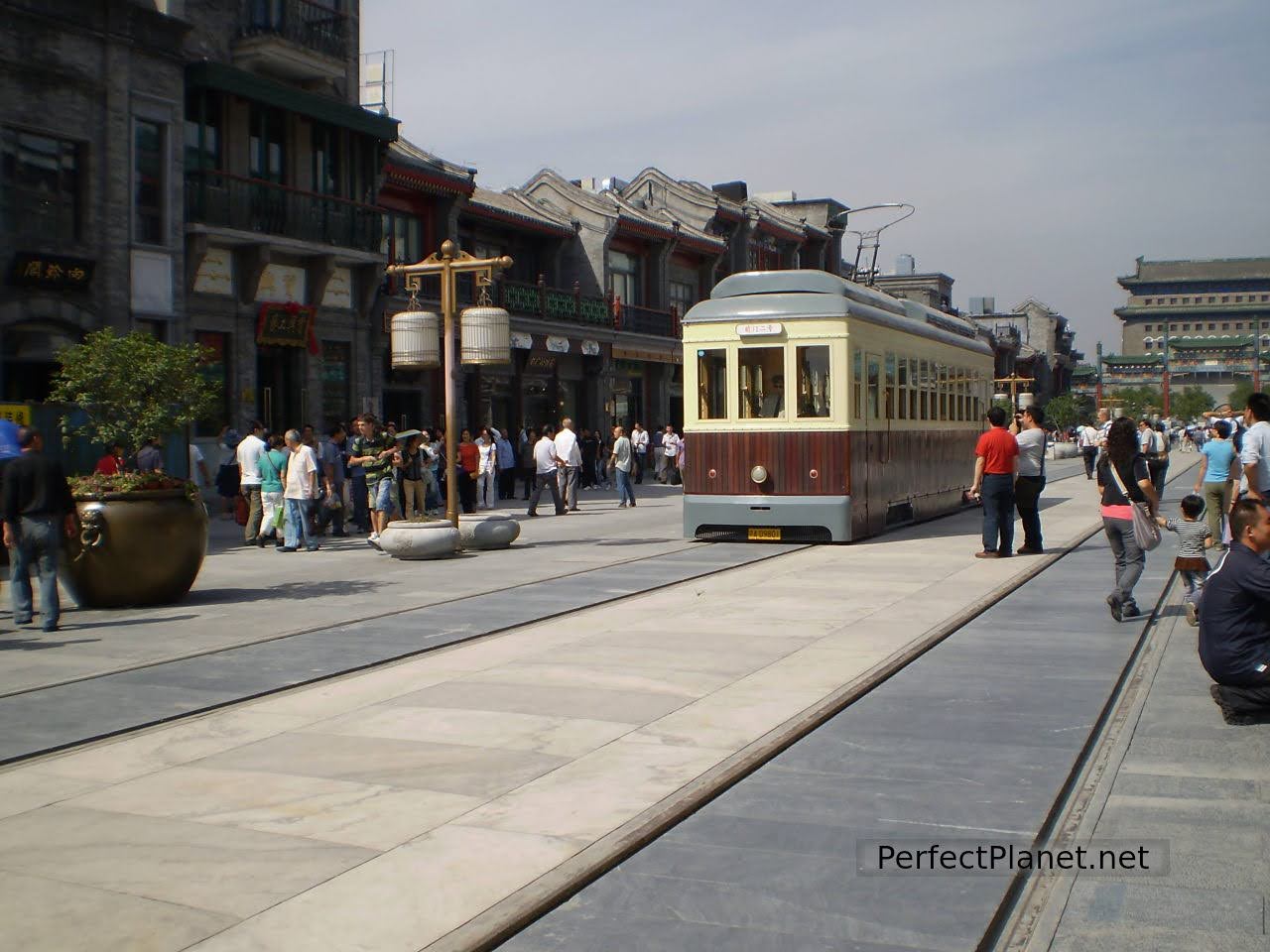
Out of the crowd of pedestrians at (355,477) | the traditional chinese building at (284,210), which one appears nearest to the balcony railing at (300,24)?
the traditional chinese building at (284,210)

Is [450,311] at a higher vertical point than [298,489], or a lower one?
higher

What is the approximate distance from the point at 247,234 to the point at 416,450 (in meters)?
8.58

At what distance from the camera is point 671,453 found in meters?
37.7

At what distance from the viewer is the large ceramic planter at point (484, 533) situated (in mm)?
17375

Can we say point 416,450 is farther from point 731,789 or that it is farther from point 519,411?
point 519,411

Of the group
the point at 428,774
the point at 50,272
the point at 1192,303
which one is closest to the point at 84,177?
the point at 50,272

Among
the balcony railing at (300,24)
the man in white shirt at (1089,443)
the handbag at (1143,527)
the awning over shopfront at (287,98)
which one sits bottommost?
the handbag at (1143,527)

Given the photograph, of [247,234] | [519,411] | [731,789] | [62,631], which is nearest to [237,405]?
[247,234]

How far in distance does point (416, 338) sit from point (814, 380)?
497cm

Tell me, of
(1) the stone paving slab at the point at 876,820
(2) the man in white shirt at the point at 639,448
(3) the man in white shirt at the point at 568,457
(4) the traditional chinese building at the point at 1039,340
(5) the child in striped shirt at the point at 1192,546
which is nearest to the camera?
(1) the stone paving slab at the point at 876,820

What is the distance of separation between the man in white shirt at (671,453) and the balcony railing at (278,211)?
35.3ft

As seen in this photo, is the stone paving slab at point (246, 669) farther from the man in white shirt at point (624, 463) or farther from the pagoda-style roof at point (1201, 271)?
the pagoda-style roof at point (1201, 271)

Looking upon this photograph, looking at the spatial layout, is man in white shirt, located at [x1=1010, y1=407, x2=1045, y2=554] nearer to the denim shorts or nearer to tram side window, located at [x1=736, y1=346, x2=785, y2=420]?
tram side window, located at [x1=736, y1=346, x2=785, y2=420]

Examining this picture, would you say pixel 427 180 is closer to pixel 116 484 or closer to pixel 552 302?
pixel 552 302
